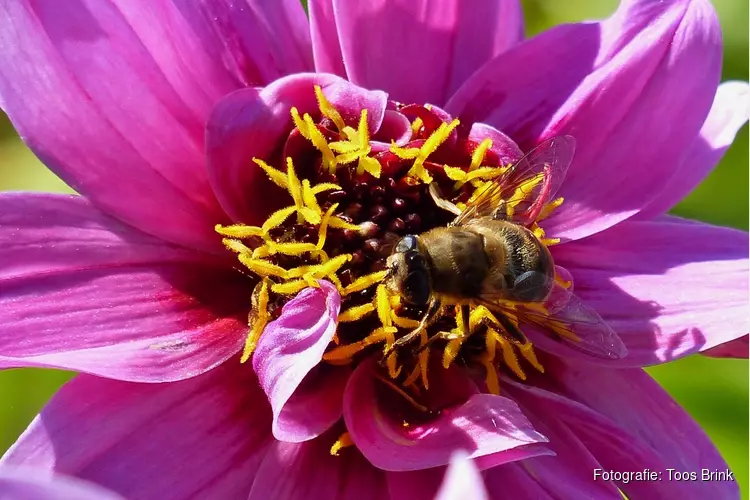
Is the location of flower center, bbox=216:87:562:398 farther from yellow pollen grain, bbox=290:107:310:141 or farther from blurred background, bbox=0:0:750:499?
blurred background, bbox=0:0:750:499

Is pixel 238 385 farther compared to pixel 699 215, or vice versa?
pixel 699 215

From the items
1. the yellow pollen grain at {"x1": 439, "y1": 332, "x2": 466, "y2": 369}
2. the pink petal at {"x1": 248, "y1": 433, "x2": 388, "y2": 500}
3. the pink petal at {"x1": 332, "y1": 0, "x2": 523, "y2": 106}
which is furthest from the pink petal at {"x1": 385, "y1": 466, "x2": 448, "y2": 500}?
the pink petal at {"x1": 332, "y1": 0, "x2": 523, "y2": 106}

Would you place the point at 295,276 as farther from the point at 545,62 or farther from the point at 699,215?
the point at 699,215

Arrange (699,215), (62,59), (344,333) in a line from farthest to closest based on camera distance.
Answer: (699,215) → (344,333) → (62,59)

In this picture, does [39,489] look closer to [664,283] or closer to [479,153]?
[479,153]

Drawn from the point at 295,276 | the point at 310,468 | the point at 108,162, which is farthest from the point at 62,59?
the point at 310,468

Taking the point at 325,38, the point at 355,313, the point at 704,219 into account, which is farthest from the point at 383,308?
the point at 704,219
